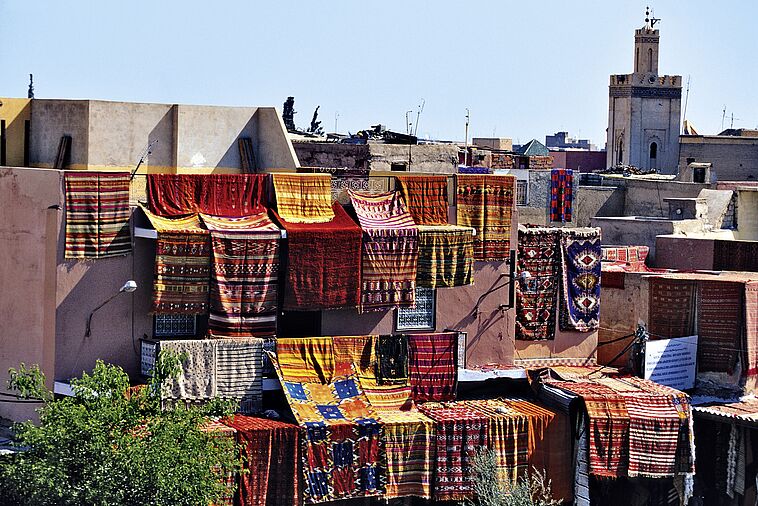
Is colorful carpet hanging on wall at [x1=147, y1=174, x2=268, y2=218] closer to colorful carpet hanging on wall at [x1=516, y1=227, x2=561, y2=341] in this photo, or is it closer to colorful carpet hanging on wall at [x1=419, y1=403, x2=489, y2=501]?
colorful carpet hanging on wall at [x1=419, y1=403, x2=489, y2=501]

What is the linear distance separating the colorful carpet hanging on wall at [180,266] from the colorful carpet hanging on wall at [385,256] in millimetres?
2417

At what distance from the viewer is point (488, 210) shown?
21.0 meters

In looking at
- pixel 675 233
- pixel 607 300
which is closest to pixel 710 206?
pixel 675 233

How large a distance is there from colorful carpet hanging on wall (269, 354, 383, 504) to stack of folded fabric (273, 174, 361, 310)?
1120 millimetres

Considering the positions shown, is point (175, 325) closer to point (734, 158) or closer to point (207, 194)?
point (207, 194)

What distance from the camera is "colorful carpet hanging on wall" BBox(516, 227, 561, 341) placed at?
21562 millimetres

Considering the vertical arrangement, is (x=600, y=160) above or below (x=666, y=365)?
above

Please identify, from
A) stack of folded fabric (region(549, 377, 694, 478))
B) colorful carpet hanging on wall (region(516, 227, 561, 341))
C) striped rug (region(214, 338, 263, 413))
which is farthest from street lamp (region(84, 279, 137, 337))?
stack of folded fabric (region(549, 377, 694, 478))

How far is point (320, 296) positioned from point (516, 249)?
3496mm

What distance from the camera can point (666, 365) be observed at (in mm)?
21266

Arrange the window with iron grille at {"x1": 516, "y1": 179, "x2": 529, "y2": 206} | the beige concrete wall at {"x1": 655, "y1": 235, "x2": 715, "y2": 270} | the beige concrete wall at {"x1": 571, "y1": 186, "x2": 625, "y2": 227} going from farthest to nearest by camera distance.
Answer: the beige concrete wall at {"x1": 571, "y1": 186, "x2": 625, "y2": 227}
the window with iron grille at {"x1": 516, "y1": 179, "x2": 529, "y2": 206}
the beige concrete wall at {"x1": 655, "y1": 235, "x2": 715, "y2": 270}

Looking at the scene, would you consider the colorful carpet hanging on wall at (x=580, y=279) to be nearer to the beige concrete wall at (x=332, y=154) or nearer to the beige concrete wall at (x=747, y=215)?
the beige concrete wall at (x=332, y=154)

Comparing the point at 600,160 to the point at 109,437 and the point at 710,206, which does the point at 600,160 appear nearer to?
the point at 710,206

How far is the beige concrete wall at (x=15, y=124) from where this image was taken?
2084cm
